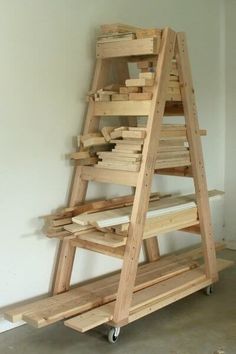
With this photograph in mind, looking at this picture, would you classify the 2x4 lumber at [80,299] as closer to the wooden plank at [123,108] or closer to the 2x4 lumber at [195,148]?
the 2x4 lumber at [195,148]

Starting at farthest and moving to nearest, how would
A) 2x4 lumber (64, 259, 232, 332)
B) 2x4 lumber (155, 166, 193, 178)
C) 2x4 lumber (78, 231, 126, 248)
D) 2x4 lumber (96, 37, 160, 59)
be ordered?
2x4 lumber (155, 166, 193, 178)
2x4 lumber (96, 37, 160, 59)
2x4 lumber (78, 231, 126, 248)
2x4 lumber (64, 259, 232, 332)

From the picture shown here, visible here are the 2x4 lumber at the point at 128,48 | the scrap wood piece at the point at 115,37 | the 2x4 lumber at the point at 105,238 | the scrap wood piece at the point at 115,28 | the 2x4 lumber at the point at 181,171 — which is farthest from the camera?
the 2x4 lumber at the point at 181,171

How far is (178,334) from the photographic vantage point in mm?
2795

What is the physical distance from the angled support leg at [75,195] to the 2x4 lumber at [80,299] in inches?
3.7

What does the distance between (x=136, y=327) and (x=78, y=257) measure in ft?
2.04

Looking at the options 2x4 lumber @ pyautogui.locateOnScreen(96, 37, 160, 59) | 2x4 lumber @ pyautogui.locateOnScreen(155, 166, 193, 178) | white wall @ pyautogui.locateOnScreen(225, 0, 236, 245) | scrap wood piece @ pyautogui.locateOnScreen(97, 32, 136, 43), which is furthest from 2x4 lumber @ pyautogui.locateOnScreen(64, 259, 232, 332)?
scrap wood piece @ pyautogui.locateOnScreen(97, 32, 136, 43)

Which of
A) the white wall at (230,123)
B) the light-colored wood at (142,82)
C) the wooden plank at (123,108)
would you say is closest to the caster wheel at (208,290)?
the white wall at (230,123)

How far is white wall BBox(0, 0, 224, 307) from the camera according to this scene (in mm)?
2715

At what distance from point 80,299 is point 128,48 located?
1.54 m

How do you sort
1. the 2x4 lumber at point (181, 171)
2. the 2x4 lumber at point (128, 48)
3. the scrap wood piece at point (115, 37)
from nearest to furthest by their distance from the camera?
1. the 2x4 lumber at point (128, 48)
2. the scrap wood piece at point (115, 37)
3. the 2x4 lumber at point (181, 171)

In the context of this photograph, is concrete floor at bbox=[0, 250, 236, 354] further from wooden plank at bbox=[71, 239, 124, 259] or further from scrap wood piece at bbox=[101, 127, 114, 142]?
scrap wood piece at bbox=[101, 127, 114, 142]

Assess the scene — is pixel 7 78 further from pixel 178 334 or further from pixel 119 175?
pixel 178 334

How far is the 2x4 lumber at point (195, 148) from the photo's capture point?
9.94 ft

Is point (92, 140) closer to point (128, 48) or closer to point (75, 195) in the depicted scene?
point (75, 195)
